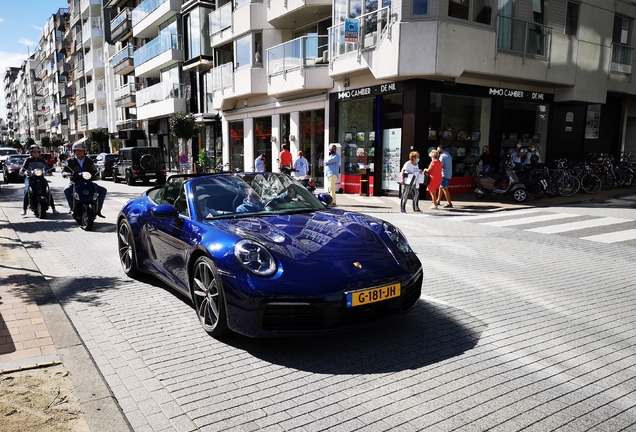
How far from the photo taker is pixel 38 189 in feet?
39.8

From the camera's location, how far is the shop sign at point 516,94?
1759cm

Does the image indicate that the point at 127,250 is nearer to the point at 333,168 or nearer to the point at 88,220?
the point at 88,220

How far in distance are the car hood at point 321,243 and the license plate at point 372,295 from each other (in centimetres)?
12

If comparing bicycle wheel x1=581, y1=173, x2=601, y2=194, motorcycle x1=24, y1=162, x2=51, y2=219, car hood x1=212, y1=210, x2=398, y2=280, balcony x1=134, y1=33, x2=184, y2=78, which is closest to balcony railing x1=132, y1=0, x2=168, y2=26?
balcony x1=134, y1=33, x2=184, y2=78

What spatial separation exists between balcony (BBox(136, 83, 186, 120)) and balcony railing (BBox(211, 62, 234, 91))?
6.16 metres

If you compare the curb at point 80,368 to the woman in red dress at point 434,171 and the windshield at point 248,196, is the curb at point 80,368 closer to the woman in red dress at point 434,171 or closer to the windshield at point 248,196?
the windshield at point 248,196

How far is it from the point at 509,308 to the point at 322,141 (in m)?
16.6

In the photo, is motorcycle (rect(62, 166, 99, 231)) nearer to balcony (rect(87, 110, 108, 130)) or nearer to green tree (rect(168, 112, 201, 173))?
green tree (rect(168, 112, 201, 173))

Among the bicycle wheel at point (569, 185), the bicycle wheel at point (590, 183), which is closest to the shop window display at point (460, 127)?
the bicycle wheel at point (569, 185)

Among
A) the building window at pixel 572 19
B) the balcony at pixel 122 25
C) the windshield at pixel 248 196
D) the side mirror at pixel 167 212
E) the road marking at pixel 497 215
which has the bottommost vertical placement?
the road marking at pixel 497 215

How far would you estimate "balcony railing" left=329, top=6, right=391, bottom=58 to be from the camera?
52.2 feet

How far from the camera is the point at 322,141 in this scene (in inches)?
825

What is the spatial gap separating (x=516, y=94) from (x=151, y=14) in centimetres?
2956

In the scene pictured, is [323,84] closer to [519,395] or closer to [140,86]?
[519,395]
